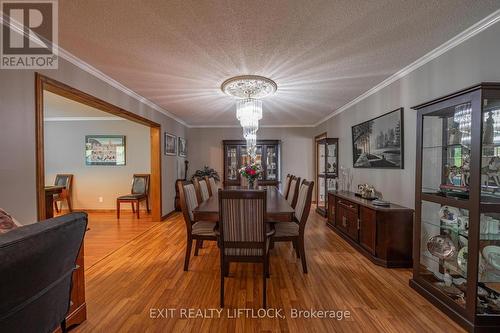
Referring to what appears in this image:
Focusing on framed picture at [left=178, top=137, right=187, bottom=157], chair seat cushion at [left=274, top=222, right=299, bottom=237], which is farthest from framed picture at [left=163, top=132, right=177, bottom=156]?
chair seat cushion at [left=274, top=222, right=299, bottom=237]

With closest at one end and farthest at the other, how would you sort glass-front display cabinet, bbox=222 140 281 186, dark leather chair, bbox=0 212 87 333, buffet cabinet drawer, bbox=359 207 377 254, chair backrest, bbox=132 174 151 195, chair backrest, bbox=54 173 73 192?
1. dark leather chair, bbox=0 212 87 333
2. buffet cabinet drawer, bbox=359 207 377 254
3. chair backrest, bbox=132 174 151 195
4. chair backrest, bbox=54 173 73 192
5. glass-front display cabinet, bbox=222 140 281 186

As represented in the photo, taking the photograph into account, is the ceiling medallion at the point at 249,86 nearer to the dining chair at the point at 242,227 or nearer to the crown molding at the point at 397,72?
the crown molding at the point at 397,72

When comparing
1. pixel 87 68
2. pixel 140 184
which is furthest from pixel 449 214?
pixel 140 184

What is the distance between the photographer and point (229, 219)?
77.9 inches

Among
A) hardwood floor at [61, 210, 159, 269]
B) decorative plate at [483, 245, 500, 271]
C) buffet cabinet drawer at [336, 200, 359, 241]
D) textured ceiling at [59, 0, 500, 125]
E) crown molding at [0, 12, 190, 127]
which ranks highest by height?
textured ceiling at [59, 0, 500, 125]

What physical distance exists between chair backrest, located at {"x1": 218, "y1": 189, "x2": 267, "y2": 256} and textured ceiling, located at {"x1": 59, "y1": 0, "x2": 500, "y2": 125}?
1403mm

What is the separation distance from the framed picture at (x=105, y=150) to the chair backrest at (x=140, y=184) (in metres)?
0.61

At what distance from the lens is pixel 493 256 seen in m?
1.73

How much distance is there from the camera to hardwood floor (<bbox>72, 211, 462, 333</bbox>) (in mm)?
1723

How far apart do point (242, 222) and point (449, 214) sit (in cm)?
188

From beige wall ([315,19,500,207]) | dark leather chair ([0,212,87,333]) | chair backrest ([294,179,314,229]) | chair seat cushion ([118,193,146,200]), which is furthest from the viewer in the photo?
chair seat cushion ([118,193,146,200])

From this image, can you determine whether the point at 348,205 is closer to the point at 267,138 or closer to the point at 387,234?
the point at 387,234

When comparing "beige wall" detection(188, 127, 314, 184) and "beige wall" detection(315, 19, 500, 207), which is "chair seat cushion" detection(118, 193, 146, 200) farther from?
"beige wall" detection(315, 19, 500, 207)

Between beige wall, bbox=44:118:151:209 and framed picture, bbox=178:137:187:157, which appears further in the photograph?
framed picture, bbox=178:137:187:157
